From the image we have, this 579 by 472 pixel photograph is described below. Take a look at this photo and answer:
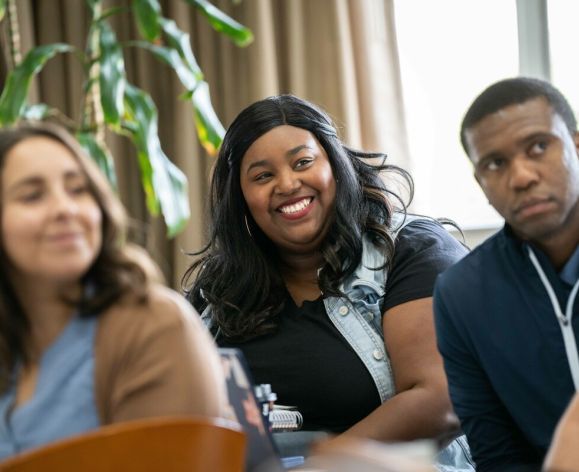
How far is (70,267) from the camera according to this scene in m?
1.20

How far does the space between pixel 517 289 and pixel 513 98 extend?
307 mm

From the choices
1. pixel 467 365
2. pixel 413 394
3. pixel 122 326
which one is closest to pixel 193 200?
pixel 413 394

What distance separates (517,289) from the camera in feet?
5.06

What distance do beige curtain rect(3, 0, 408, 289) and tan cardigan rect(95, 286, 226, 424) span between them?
1.91 metres

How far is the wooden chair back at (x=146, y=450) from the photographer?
0.91m

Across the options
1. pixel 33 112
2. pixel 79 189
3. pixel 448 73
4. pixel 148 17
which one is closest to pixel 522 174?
pixel 79 189

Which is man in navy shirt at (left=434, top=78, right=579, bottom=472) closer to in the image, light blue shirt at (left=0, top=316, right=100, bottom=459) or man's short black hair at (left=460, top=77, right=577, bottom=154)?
man's short black hair at (left=460, top=77, right=577, bottom=154)

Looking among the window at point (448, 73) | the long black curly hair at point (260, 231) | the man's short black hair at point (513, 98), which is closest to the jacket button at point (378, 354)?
the long black curly hair at point (260, 231)

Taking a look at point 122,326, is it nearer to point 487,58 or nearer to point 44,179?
point 44,179

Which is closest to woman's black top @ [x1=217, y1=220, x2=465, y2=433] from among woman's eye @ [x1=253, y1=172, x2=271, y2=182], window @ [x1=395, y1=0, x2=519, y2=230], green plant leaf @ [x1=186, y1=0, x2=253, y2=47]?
woman's eye @ [x1=253, y1=172, x2=271, y2=182]

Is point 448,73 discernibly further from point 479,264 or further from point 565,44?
point 479,264

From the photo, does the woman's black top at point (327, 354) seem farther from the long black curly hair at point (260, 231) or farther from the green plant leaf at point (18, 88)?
the green plant leaf at point (18, 88)

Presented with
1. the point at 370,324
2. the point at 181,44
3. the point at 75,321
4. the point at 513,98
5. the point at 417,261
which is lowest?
the point at 370,324

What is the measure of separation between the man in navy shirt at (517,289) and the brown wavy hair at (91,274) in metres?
0.57
